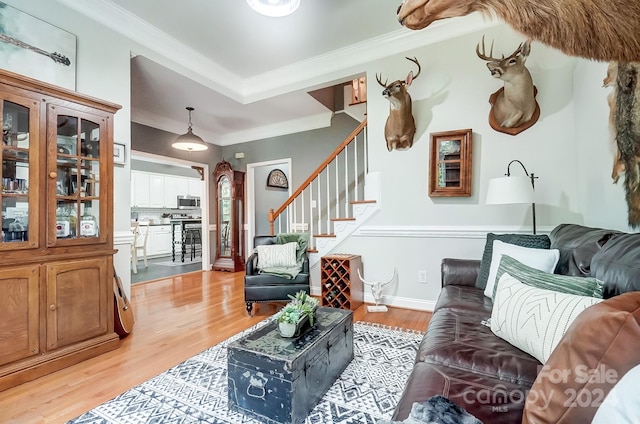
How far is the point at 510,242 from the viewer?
2117 mm

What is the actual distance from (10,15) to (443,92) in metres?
3.72

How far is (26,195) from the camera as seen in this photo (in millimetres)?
1866

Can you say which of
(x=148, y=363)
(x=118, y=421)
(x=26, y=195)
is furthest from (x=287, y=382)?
(x=26, y=195)

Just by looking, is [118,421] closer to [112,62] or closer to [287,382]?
[287,382]

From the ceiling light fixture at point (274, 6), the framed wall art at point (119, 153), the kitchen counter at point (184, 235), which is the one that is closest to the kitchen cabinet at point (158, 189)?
the kitchen counter at point (184, 235)

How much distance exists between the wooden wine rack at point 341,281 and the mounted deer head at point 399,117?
4.52 feet

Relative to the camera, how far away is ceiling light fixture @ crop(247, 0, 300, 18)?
2.29m


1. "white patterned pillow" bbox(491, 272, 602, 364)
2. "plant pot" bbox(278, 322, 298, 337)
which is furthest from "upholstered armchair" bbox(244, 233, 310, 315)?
"white patterned pillow" bbox(491, 272, 602, 364)

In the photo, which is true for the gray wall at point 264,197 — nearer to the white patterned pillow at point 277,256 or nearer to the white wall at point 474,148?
the white patterned pillow at point 277,256

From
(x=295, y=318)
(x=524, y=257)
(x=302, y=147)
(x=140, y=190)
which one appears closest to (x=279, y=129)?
(x=302, y=147)

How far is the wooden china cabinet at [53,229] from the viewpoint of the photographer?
1796 millimetres

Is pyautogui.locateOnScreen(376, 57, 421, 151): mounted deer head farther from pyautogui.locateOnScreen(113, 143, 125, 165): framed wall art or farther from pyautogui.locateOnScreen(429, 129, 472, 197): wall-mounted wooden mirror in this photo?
pyautogui.locateOnScreen(113, 143, 125, 165): framed wall art

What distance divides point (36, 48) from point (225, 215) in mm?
3702

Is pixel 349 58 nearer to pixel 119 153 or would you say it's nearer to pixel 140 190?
pixel 119 153
